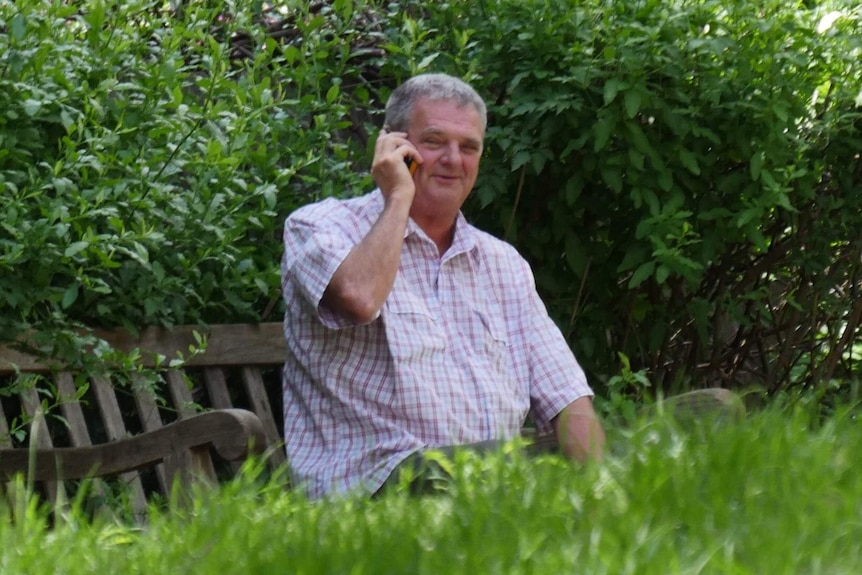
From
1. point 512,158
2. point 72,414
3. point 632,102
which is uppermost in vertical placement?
point 632,102

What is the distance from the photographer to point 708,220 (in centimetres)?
489

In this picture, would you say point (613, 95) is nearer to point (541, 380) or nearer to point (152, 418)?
point (541, 380)

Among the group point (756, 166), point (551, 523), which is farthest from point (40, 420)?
point (756, 166)

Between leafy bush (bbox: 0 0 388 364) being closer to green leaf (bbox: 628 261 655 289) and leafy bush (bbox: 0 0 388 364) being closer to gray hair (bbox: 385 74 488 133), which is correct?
gray hair (bbox: 385 74 488 133)

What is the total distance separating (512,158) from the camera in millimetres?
4754

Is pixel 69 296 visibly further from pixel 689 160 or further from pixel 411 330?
pixel 689 160

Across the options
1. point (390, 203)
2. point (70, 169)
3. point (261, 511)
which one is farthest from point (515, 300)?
point (261, 511)

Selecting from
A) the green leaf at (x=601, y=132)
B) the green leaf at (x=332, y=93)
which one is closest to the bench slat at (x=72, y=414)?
the green leaf at (x=332, y=93)

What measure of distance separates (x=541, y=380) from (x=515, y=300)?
24 cm

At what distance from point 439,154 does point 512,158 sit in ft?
3.19

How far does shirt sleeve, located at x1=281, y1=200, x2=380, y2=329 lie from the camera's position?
3.45 m

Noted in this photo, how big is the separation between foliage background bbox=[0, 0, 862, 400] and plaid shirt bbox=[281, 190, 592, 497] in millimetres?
404

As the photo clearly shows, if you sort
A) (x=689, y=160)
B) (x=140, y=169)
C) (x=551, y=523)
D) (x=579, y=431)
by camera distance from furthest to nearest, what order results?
(x=689, y=160) < (x=140, y=169) < (x=579, y=431) < (x=551, y=523)

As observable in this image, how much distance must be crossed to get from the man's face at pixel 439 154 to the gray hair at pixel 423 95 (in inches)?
0.6
